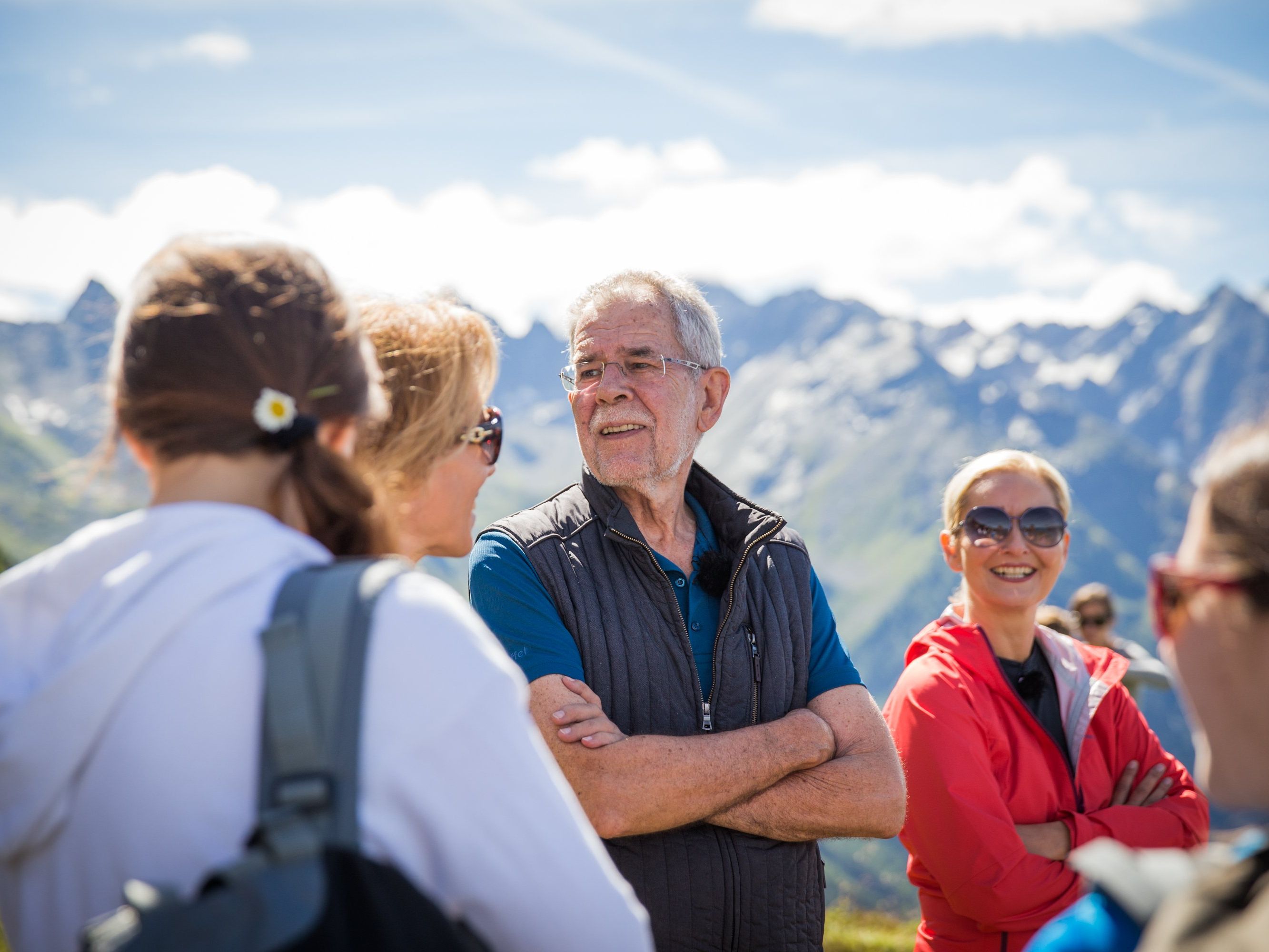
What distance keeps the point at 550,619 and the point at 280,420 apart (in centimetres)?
229

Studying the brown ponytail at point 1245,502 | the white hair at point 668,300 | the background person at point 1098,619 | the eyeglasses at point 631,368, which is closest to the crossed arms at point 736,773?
the eyeglasses at point 631,368

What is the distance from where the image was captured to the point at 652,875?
4.02m

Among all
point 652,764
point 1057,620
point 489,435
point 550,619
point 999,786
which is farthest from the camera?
point 1057,620

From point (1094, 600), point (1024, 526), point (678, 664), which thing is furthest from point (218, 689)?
point (1094, 600)

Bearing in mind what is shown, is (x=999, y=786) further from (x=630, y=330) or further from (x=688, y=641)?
(x=630, y=330)

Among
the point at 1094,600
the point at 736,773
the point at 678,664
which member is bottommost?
the point at 1094,600

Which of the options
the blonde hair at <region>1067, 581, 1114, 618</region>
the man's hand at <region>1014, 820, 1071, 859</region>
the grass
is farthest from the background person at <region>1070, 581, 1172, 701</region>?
the man's hand at <region>1014, 820, 1071, 859</region>

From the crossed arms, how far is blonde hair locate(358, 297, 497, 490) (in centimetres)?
119

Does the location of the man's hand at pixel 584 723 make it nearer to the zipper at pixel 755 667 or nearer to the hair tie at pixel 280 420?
the zipper at pixel 755 667

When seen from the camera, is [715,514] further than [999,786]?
Yes

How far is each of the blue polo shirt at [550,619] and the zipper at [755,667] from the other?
0.16m

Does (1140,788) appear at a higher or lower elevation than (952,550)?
lower

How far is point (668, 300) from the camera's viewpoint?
5133mm

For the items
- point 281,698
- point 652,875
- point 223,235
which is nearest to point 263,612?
point 281,698
